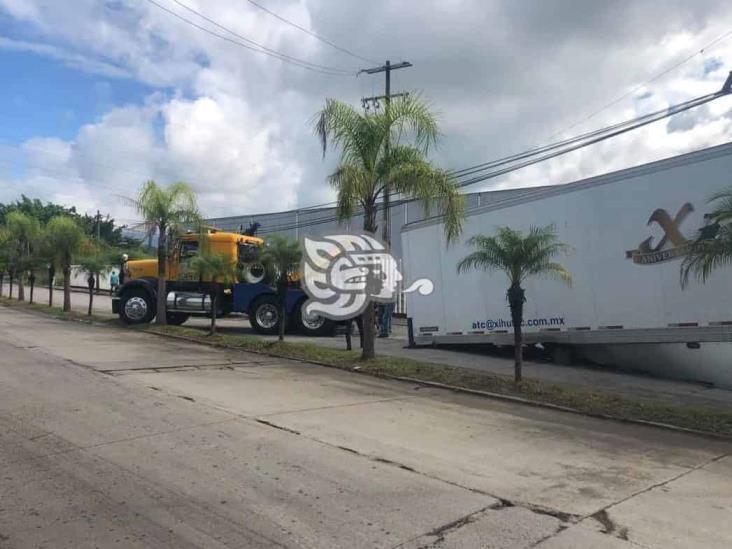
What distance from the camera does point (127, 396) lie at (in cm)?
870

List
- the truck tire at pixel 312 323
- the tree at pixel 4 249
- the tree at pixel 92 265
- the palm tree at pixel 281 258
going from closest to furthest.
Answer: the palm tree at pixel 281 258 < the truck tire at pixel 312 323 < the tree at pixel 92 265 < the tree at pixel 4 249

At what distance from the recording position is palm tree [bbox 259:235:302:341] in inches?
627

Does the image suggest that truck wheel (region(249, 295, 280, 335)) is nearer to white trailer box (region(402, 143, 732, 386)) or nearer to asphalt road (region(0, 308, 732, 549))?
white trailer box (region(402, 143, 732, 386))

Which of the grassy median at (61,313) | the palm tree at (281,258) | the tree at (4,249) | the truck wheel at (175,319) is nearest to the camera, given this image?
the palm tree at (281,258)

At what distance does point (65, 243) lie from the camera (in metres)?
25.2

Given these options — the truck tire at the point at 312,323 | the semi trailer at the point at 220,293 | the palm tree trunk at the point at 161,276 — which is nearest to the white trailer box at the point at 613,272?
the truck tire at the point at 312,323

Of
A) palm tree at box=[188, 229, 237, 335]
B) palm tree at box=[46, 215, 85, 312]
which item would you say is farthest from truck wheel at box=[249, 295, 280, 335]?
palm tree at box=[46, 215, 85, 312]

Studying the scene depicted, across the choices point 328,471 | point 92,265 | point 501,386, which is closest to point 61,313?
point 92,265

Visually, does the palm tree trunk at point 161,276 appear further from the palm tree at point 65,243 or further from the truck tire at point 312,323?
the palm tree at point 65,243

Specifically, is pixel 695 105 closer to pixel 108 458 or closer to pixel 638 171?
pixel 638 171

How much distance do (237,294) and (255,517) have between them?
15.5 m

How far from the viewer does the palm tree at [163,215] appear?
1928 cm

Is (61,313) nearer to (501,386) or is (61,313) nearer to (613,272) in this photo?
(501,386)

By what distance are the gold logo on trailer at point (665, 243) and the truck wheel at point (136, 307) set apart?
14559 mm
